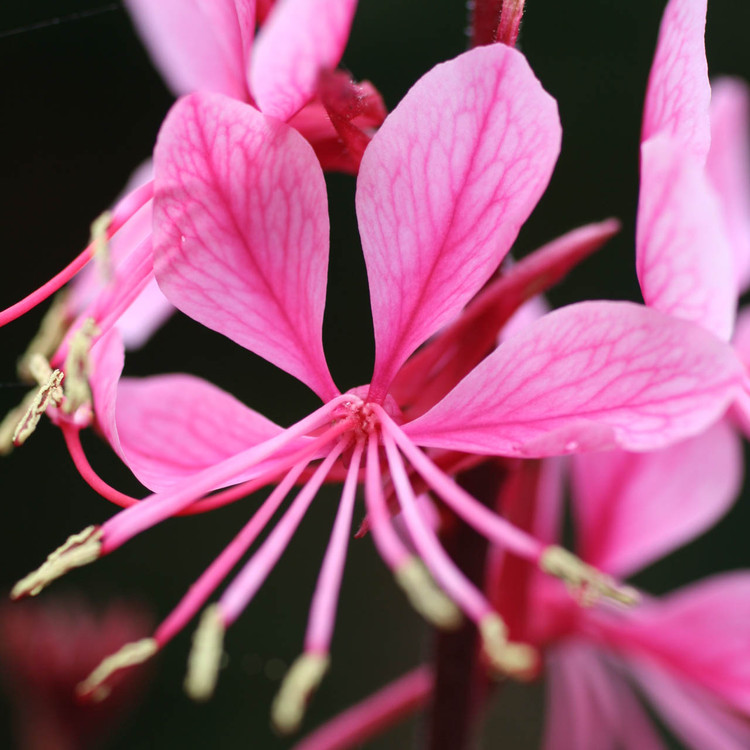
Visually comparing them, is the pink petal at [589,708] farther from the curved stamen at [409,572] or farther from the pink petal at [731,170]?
the curved stamen at [409,572]

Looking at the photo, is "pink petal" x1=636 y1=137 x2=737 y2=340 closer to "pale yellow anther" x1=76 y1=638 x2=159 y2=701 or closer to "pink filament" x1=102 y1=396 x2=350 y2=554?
"pink filament" x1=102 y1=396 x2=350 y2=554

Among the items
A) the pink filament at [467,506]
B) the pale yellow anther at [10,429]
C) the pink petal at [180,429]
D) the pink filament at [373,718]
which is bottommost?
the pink filament at [373,718]

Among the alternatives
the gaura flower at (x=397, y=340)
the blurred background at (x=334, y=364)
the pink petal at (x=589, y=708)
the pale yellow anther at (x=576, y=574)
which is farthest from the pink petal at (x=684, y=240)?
the blurred background at (x=334, y=364)

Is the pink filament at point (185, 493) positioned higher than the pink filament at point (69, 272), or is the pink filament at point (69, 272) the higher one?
the pink filament at point (69, 272)

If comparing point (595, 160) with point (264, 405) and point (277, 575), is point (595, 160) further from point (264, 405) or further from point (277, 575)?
point (277, 575)

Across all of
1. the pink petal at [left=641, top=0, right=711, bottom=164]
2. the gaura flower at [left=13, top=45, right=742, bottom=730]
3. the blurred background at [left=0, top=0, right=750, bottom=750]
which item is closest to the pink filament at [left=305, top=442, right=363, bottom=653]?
the gaura flower at [left=13, top=45, right=742, bottom=730]

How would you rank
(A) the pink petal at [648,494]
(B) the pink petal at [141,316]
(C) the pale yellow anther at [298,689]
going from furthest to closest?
(A) the pink petal at [648,494] → (B) the pink petal at [141,316] → (C) the pale yellow anther at [298,689]
